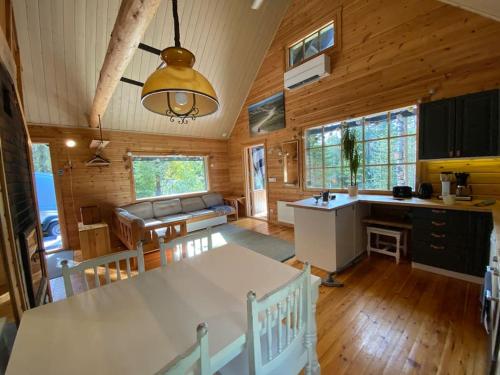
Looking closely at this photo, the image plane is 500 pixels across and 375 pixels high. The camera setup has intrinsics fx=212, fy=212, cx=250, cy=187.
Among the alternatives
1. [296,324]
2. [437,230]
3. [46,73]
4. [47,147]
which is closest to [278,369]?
[296,324]

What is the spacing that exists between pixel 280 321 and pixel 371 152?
3448 mm

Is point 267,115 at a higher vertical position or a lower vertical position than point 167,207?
higher

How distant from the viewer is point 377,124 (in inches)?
136

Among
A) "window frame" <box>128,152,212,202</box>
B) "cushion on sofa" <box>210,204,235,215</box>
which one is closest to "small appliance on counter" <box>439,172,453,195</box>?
"cushion on sofa" <box>210,204,235,215</box>

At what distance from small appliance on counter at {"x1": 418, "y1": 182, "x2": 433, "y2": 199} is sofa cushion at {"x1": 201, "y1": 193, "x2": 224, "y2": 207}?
180 inches

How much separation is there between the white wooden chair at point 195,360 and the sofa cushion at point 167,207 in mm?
4762

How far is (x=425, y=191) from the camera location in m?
2.81

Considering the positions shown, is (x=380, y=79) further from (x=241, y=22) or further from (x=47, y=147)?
(x=47, y=147)

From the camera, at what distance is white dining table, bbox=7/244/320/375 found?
771 mm

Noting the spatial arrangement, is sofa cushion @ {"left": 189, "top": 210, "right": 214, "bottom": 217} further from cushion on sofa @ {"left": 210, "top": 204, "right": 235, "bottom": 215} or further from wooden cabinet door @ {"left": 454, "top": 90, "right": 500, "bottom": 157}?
wooden cabinet door @ {"left": 454, "top": 90, "right": 500, "bottom": 157}

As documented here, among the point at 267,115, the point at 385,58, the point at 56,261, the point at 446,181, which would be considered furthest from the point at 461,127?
the point at 56,261

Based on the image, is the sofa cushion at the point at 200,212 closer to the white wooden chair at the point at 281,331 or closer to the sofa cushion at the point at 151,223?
the sofa cushion at the point at 151,223

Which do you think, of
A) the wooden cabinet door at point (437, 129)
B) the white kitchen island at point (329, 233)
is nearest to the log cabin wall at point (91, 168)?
the white kitchen island at point (329, 233)

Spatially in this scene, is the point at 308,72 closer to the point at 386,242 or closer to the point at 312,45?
the point at 312,45
